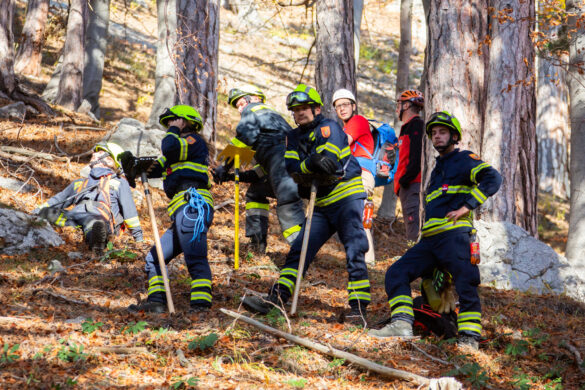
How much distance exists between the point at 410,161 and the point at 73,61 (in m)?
9.37

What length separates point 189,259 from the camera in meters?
5.79

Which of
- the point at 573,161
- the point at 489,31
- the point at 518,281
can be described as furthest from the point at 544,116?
the point at 518,281

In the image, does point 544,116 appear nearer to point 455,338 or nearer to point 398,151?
point 398,151

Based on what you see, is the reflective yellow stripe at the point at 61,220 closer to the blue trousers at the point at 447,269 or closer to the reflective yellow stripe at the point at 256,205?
the reflective yellow stripe at the point at 256,205

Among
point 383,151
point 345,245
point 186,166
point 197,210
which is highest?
point 383,151

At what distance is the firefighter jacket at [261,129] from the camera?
24.6 ft

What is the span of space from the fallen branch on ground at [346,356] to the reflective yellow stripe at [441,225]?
1.39 m

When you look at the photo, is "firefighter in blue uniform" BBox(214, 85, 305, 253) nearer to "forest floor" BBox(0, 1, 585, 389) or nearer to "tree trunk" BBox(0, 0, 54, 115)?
"forest floor" BBox(0, 1, 585, 389)

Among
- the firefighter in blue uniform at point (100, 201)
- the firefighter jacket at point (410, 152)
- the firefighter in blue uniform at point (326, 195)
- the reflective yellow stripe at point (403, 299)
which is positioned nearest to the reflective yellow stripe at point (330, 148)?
the firefighter in blue uniform at point (326, 195)

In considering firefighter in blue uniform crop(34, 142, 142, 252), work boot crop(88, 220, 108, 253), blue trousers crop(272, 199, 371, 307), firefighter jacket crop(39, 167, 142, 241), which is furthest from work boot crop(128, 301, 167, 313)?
firefighter jacket crop(39, 167, 142, 241)

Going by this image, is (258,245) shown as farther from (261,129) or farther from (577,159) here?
(577,159)

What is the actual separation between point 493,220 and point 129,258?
4781mm

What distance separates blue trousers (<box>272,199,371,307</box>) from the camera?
221 inches

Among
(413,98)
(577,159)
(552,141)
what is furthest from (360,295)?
(552,141)
